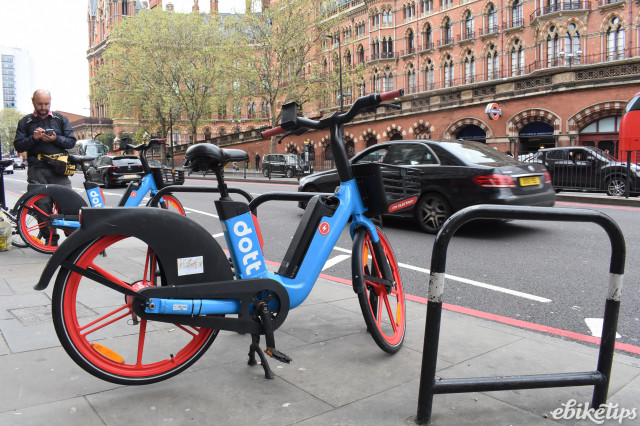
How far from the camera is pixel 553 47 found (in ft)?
136

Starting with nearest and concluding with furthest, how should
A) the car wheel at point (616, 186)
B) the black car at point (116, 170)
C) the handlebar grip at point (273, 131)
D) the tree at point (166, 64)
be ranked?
the handlebar grip at point (273, 131) < the car wheel at point (616, 186) < the black car at point (116, 170) < the tree at point (166, 64)

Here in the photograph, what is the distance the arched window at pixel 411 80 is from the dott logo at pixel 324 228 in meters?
54.1

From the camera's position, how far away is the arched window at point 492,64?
46625 millimetres

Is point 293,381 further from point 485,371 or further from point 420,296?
point 420,296

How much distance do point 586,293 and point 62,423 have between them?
15.4 feet

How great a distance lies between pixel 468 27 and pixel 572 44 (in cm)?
1124

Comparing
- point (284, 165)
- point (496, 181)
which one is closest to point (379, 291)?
point (496, 181)

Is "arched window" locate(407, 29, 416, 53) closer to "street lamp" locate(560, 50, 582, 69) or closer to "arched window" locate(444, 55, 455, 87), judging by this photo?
"arched window" locate(444, 55, 455, 87)

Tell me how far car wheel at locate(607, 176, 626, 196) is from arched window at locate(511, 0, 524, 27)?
3302cm

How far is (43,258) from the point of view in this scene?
20.8 feet

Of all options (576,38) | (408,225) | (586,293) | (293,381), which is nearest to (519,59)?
(576,38)

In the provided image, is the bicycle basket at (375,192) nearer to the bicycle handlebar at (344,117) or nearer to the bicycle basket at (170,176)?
the bicycle handlebar at (344,117)

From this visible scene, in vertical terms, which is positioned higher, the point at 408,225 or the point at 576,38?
the point at 576,38

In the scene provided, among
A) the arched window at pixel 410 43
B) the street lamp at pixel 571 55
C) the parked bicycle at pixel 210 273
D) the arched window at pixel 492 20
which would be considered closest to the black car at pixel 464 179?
the parked bicycle at pixel 210 273
